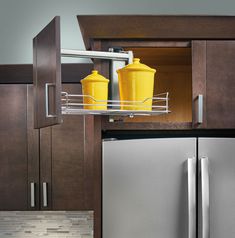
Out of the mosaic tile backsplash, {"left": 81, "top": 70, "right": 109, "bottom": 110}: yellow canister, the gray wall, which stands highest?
the gray wall

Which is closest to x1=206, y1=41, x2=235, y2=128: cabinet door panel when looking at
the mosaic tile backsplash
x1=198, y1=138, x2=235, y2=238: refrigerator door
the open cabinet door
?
x1=198, y1=138, x2=235, y2=238: refrigerator door

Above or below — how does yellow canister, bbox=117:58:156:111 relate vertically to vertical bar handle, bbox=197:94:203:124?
above

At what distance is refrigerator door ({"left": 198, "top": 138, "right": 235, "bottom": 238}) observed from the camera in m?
2.05

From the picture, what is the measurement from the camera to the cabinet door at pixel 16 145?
2824 mm

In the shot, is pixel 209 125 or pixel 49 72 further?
pixel 209 125

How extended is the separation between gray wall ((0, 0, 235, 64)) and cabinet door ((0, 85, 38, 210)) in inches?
12.5

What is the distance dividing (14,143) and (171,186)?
1.14 meters

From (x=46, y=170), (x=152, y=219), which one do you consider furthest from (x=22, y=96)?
(x=152, y=219)

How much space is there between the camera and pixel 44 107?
63.4 inches

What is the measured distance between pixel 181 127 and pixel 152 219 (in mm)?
414

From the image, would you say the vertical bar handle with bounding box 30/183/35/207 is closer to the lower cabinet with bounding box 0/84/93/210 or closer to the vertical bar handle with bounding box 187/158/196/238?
the lower cabinet with bounding box 0/84/93/210

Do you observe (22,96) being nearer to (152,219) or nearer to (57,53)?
(152,219)

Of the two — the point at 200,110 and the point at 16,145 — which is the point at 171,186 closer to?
the point at 200,110

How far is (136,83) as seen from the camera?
188 centimetres
